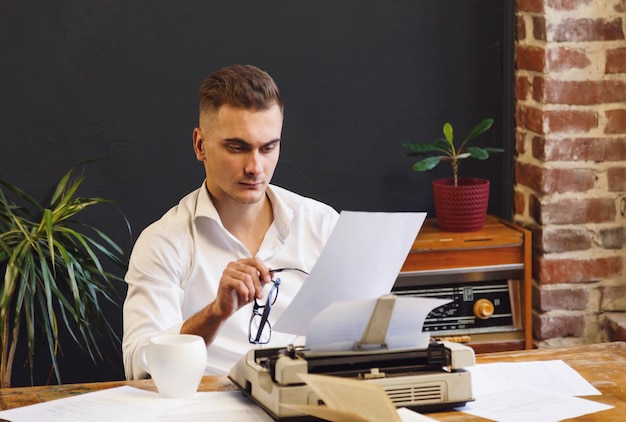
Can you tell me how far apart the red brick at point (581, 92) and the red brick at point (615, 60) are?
4cm

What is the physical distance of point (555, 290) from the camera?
3.08m

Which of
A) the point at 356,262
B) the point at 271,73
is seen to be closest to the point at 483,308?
the point at 271,73

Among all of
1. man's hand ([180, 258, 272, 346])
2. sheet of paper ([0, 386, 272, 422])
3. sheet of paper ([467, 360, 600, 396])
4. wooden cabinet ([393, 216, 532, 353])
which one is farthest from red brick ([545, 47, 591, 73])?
sheet of paper ([0, 386, 272, 422])

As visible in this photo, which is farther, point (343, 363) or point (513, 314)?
point (513, 314)

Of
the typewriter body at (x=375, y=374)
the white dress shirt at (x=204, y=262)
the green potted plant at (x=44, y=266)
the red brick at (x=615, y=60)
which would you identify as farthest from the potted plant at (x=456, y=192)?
the typewriter body at (x=375, y=374)

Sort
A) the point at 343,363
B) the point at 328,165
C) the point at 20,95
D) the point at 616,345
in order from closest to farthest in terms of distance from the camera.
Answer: the point at 343,363 < the point at 616,345 < the point at 20,95 < the point at 328,165

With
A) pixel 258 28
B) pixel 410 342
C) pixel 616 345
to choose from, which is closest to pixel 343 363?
pixel 410 342

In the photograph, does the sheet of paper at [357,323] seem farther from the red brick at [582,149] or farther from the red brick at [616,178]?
the red brick at [616,178]

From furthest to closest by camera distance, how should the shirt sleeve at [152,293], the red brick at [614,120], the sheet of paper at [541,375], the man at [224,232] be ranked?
the red brick at [614,120], the man at [224,232], the shirt sleeve at [152,293], the sheet of paper at [541,375]

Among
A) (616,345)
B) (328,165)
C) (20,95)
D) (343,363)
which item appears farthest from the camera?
(328,165)

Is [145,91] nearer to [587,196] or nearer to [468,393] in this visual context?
[587,196]

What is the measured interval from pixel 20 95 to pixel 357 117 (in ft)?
3.51

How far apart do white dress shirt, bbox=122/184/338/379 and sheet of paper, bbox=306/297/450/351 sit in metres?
0.53

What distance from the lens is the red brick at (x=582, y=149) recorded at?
3.04 metres
